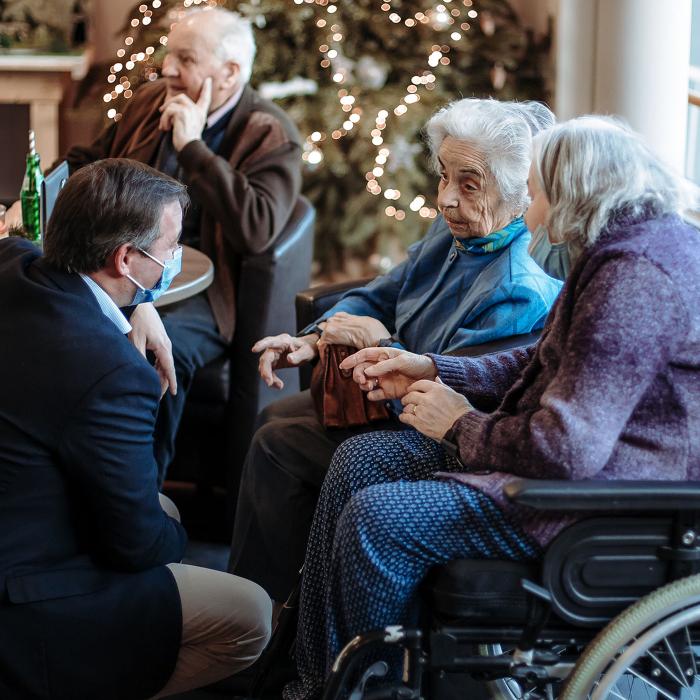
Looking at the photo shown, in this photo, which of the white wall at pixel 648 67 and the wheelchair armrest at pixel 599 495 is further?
the white wall at pixel 648 67

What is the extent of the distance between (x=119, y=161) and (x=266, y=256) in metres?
1.23

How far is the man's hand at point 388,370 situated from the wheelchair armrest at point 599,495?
56 centimetres

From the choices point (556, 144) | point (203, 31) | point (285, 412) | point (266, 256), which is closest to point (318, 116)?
point (203, 31)

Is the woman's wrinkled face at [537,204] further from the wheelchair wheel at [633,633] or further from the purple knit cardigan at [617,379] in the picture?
the wheelchair wheel at [633,633]

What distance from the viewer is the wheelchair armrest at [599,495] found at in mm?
1616

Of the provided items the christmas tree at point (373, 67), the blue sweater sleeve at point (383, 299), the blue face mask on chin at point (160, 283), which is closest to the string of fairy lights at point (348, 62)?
the christmas tree at point (373, 67)

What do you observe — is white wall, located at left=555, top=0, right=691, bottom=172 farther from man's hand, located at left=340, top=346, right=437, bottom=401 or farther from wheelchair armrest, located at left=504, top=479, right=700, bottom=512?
wheelchair armrest, located at left=504, top=479, right=700, bottom=512

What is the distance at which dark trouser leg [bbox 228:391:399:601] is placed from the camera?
2.41 m

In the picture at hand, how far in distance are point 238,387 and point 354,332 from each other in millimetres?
707

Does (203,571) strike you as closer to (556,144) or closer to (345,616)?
(345,616)

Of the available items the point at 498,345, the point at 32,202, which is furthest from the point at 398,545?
the point at 32,202

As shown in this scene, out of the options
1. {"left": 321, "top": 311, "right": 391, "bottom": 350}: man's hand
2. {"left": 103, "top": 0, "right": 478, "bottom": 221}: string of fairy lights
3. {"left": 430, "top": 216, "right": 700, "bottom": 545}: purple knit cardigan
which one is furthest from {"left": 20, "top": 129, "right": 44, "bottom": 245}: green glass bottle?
{"left": 103, "top": 0, "right": 478, "bottom": 221}: string of fairy lights

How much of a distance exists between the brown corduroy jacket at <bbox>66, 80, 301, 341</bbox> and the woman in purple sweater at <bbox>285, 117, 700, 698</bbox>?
1.23 meters

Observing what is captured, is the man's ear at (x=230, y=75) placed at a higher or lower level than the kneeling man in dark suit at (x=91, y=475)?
higher
